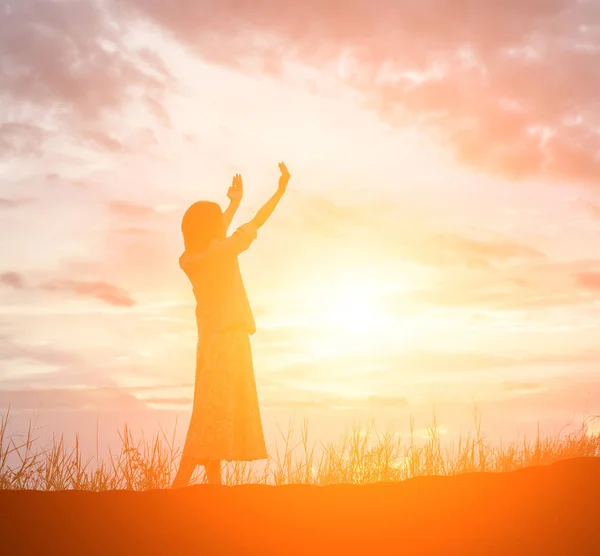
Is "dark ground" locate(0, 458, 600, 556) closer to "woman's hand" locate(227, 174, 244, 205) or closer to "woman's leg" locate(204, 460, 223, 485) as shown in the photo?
"woman's leg" locate(204, 460, 223, 485)

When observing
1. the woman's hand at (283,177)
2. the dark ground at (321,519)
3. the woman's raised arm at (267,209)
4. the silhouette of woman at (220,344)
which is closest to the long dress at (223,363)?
the silhouette of woman at (220,344)

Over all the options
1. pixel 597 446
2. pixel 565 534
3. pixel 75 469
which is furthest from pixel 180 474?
pixel 597 446

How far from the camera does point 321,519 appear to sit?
5621 mm

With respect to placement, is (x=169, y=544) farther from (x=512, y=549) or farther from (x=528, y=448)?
(x=528, y=448)

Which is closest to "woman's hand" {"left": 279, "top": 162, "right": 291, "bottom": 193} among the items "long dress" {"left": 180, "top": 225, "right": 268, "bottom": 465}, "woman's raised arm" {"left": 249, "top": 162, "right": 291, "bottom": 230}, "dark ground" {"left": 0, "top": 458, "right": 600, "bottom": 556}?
"woman's raised arm" {"left": 249, "top": 162, "right": 291, "bottom": 230}

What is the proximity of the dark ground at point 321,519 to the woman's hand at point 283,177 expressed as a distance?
3120mm

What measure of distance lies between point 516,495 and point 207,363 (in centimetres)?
318

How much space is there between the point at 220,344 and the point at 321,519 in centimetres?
261

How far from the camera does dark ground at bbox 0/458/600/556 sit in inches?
210

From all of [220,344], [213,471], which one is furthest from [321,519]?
[220,344]

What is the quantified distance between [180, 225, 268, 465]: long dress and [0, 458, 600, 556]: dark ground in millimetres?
1519

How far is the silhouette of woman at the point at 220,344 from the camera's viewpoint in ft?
24.8

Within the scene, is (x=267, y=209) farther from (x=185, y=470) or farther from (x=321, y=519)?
(x=321, y=519)

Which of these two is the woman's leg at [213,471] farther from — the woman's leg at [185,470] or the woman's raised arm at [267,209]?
the woman's raised arm at [267,209]
